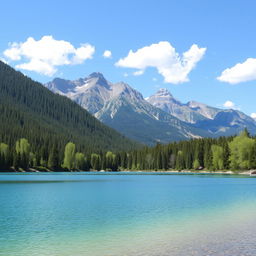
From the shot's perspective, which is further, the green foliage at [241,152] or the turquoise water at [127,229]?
the green foliage at [241,152]

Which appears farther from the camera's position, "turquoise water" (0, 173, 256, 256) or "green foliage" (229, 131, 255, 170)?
"green foliage" (229, 131, 255, 170)

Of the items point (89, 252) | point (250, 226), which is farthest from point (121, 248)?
point (250, 226)

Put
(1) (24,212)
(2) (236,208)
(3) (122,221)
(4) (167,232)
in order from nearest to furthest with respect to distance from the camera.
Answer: (4) (167,232), (3) (122,221), (1) (24,212), (2) (236,208)

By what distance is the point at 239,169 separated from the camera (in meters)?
190

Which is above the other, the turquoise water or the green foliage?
the green foliage

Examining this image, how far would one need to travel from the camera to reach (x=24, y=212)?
45.8m

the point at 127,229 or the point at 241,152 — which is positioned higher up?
the point at 241,152

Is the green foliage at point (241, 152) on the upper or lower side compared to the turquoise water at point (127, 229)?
upper

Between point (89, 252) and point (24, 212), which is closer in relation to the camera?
point (89, 252)

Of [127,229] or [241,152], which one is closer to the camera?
[127,229]

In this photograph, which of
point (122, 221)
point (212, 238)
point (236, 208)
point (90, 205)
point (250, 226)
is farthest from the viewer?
point (90, 205)

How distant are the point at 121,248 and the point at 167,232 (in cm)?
729

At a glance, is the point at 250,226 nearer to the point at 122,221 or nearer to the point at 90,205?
the point at 122,221

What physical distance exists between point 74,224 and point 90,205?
16.5 meters
